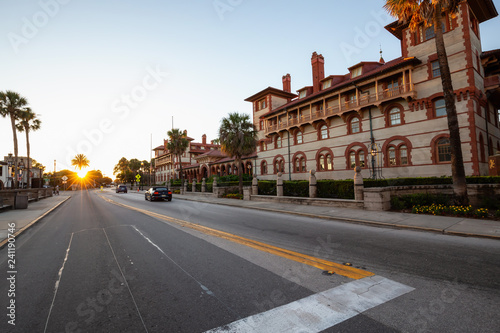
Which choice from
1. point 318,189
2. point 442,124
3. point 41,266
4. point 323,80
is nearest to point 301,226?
point 41,266

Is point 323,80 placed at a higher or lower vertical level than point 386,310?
higher

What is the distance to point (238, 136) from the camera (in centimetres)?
2373

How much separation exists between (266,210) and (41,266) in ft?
35.4

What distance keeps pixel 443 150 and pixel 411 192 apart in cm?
857

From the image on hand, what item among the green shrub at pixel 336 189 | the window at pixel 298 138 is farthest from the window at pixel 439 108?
the window at pixel 298 138

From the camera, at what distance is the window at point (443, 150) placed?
17.5 meters

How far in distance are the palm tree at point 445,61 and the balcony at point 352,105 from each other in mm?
7748

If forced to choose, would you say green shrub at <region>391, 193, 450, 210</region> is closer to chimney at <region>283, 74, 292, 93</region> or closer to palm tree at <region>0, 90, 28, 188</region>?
chimney at <region>283, 74, 292, 93</region>

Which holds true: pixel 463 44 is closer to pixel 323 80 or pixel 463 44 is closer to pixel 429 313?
pixel 323 80

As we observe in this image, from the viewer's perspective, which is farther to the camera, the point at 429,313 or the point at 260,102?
the point at 260,102

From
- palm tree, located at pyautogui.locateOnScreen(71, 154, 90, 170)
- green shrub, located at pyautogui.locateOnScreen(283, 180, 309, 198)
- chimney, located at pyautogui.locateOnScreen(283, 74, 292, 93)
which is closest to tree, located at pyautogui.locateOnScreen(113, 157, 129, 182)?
palm tree, located at pyautogui.locateOnScreen(71, 154, 90, 170)

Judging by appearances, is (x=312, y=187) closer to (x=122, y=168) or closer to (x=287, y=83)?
(x=287, y=83)

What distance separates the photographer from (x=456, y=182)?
1034cm

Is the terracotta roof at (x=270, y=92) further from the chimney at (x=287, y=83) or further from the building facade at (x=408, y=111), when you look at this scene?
the building facade at (x=408, y=111)
